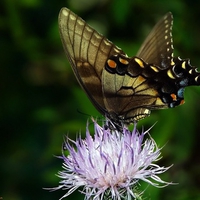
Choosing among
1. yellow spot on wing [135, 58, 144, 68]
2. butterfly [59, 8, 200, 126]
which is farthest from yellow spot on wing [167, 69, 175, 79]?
yellow spot on wing [135, 58, 144, 68]

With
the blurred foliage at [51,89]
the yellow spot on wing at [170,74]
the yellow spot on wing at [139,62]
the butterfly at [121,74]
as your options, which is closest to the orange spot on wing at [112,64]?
the butterfly at [121,74]

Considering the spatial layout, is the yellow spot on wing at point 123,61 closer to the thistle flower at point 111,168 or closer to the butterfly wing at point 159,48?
the butterfly wing at point 159,48

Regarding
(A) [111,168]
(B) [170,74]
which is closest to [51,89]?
(B) [170,74]

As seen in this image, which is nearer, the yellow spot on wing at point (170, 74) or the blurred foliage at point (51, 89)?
the yellow spot on wing at point (170, 74)

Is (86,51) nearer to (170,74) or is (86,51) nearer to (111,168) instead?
(170,74)

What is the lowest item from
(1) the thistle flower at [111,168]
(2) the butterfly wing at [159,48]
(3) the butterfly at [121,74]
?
(1) the thistle flower at [111,168]

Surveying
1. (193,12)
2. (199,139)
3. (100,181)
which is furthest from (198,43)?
(100,181)

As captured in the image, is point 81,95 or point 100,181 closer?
point 100,181

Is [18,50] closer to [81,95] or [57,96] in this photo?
[57,96]

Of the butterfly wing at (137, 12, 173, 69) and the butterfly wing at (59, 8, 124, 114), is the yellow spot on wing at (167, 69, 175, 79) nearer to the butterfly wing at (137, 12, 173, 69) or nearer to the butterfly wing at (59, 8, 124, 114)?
the butterfly wing at (137, 12, 173, 69)
